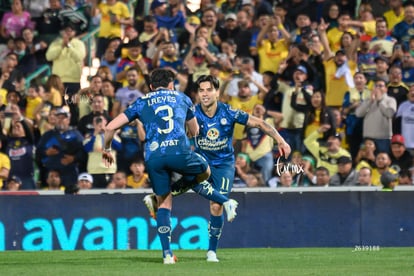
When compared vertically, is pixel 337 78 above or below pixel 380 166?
above

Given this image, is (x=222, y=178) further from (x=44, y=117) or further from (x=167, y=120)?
(x=44, y=117)

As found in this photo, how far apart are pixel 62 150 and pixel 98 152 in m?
0.65

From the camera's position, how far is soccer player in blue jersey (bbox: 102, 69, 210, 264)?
1354 cm

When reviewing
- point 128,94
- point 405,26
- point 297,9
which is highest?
point 297,9

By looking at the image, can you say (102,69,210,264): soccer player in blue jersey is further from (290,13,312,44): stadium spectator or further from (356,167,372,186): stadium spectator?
(290,13,312,44): stadium spectator

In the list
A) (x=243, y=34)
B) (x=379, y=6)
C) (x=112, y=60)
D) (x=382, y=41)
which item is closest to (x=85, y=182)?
(x=112, y=60)

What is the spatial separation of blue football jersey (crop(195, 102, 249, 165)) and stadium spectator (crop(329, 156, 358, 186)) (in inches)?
216

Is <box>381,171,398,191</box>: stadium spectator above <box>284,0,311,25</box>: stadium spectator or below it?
below

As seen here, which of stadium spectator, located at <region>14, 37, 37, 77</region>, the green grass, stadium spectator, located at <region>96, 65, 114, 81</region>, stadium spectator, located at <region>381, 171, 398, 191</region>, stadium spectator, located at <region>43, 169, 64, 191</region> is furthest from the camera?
stadium spectator, located at <region>14, 37, 37, 77</region>

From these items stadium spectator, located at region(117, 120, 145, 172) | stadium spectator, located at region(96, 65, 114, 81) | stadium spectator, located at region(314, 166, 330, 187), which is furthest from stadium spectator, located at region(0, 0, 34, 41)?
stadium spectator, located at region(314, 166, 330, 187)

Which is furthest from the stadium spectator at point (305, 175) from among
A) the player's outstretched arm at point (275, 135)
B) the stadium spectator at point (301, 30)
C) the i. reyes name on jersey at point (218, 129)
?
the player's outstretched arm at point (275, 135)

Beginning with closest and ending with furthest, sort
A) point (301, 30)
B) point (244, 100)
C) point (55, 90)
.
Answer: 1. point (244, 100)
2. point (55, 90)
3. point (301, 30)

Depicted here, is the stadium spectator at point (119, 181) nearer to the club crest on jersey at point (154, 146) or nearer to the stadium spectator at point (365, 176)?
the stadium spectator at point (365, 176)

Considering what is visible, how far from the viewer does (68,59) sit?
2375 cm
